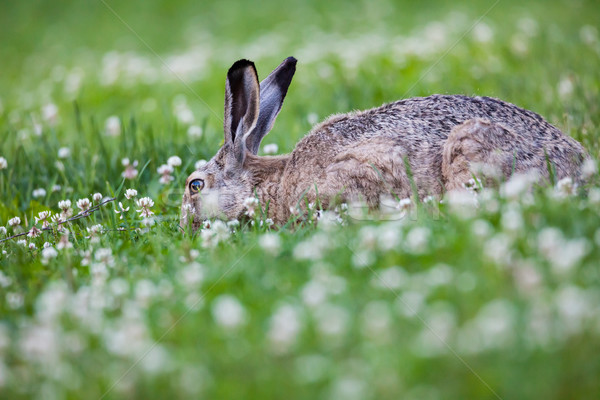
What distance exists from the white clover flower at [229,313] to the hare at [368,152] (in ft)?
7.97

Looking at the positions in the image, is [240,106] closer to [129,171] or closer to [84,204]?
[129,171]

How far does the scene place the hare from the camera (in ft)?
19.6

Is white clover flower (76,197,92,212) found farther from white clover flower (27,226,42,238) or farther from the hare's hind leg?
the hare's hind leg

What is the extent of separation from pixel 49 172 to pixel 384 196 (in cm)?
461

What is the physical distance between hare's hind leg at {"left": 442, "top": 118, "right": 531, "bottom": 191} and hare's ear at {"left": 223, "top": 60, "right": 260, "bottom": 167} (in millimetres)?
1990

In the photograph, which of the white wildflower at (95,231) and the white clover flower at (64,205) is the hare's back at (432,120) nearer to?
the white wildflower at (95,231)

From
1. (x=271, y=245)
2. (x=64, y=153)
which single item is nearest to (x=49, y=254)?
(x=271, y=245)

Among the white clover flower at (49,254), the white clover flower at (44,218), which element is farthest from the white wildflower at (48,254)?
the white clover flower at (44,218)

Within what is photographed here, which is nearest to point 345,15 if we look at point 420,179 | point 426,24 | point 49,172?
point 426,24

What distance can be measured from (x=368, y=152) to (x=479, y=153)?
1.02 m

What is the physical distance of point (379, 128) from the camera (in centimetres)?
657

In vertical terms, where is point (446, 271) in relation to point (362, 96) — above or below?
below

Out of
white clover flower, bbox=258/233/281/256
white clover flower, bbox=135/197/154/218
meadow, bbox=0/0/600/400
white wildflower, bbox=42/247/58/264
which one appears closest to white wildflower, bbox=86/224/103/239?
meadow, bbox=0/0/600/400

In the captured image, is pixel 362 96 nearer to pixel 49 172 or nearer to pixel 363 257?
pixel 49 172
